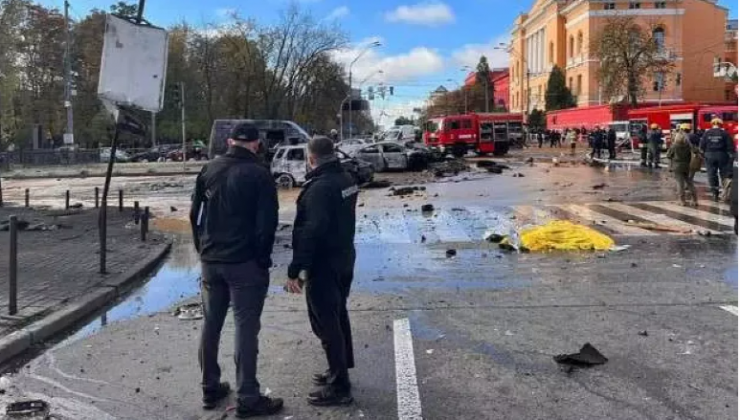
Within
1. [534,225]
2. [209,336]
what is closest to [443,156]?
[534,225]

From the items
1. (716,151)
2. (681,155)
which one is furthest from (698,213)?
(716,151)

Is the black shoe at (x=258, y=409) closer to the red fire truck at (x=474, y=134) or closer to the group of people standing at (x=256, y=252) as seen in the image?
the group of people standing at (x=256, y=252)

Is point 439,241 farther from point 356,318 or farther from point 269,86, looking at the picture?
point 269,86

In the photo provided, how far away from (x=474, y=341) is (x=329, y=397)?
6.05 feet

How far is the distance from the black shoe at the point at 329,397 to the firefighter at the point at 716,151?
14.3 m

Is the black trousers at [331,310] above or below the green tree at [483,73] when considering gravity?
below

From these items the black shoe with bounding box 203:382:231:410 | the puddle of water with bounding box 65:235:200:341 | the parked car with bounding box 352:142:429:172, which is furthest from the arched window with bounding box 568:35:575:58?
the black shoe with bounding box 203:382:231:410

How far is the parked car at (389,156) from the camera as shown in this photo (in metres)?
34.2

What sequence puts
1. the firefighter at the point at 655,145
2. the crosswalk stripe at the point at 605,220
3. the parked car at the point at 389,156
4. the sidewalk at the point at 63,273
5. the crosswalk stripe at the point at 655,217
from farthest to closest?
the parked car at the point at 389,156 < the firefighter at the point at 655,145 < the crosswalk stripe at the point at 655,217 < the crosswalk stripe at the point at 605,220 < the sidewalk at the point at 63,273

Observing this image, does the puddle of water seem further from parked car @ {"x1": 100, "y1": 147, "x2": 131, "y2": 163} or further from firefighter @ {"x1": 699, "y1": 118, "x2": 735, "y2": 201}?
parked car @ {"x1": 100, "y1": 147, "x2": 131, "y2": 163}

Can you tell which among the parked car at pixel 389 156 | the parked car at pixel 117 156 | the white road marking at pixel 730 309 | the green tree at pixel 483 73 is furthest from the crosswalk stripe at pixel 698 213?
the green tree at pixel 483 73

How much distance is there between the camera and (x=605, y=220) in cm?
1470

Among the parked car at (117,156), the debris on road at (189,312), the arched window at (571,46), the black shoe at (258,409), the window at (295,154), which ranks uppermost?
the arched window at (571,46)

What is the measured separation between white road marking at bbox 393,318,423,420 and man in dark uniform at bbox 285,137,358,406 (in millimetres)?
365
